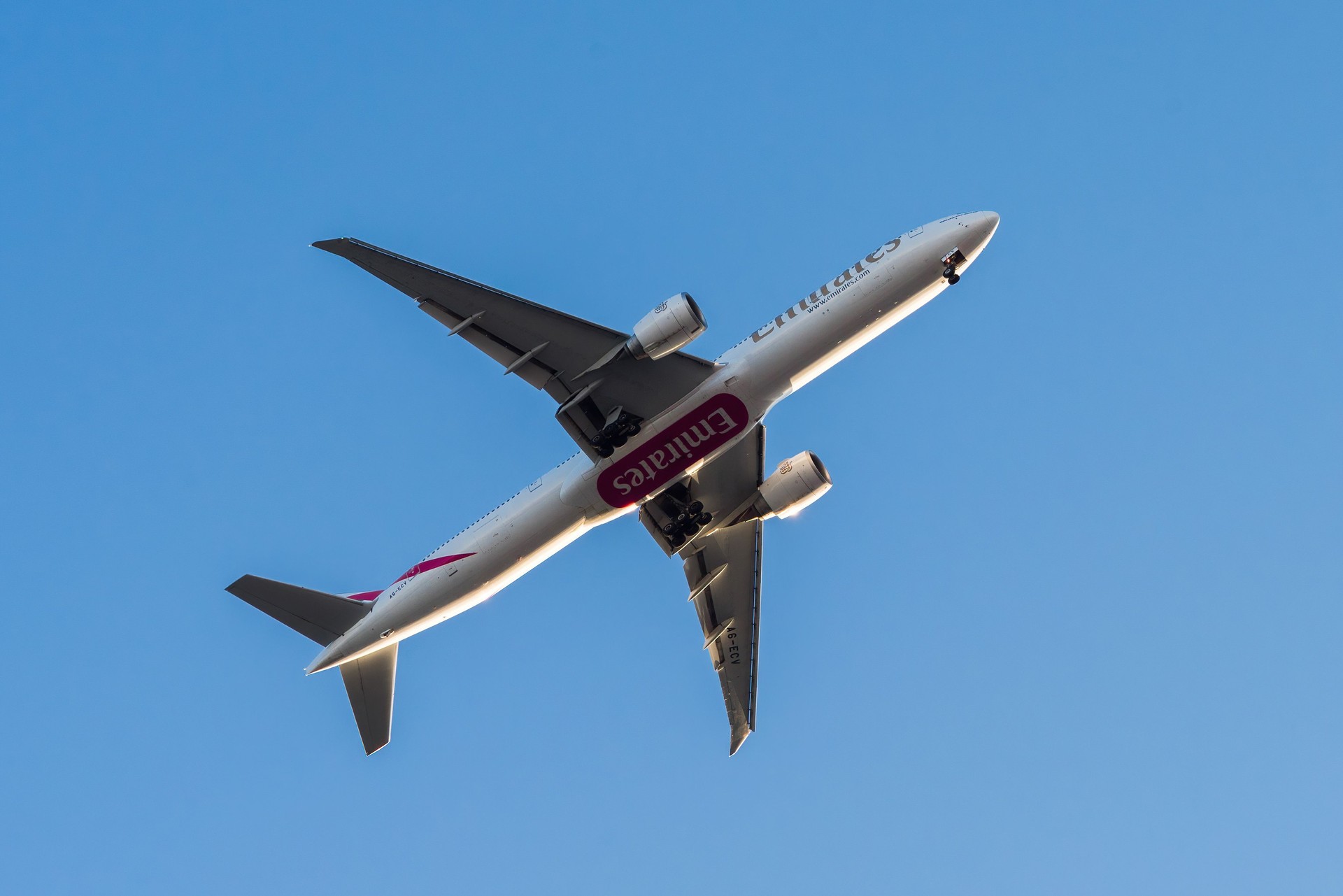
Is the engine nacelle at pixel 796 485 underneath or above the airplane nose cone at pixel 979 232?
underneath

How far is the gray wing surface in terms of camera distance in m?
44.2

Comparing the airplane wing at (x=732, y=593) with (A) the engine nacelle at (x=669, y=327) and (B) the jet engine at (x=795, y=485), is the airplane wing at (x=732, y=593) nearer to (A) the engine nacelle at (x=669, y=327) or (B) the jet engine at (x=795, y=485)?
(B) the jet engine at (x=795, y=485)

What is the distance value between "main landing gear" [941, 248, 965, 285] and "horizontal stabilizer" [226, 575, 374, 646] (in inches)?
826

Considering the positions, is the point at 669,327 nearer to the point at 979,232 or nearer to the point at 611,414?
the point at 611,414

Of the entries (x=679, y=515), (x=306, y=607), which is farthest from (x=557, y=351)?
(x=306, y=607)

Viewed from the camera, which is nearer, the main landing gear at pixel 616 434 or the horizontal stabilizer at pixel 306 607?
the main landing gear at pixel 616 434

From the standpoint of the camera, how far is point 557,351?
36.4 meters

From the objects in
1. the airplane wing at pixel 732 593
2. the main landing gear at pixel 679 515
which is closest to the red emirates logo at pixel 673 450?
the main landing gear at pixel 679 515

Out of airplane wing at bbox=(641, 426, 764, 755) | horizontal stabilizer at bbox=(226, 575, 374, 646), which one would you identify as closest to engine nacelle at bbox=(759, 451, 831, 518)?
airplane wing at bbox=(641, 426, 764, 755)

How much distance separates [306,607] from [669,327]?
15.2m

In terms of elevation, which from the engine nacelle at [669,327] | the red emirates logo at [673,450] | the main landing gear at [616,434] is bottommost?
the red emirates logo at [673,450]

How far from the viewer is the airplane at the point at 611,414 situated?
3534 cm

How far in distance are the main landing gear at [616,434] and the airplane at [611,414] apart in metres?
0.04

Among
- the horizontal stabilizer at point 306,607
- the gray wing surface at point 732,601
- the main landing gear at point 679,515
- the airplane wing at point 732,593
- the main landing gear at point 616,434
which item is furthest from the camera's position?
the gray wing surface at point 732,601
